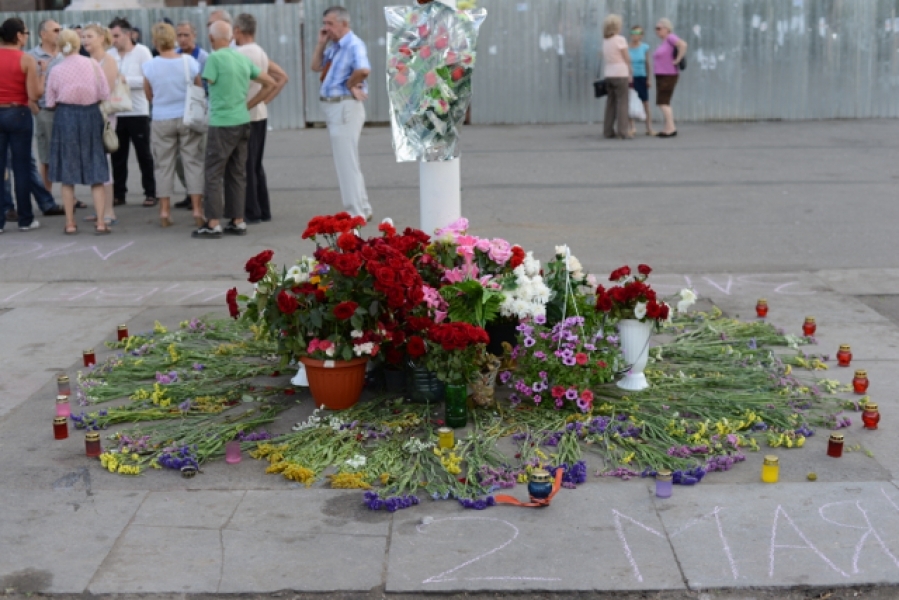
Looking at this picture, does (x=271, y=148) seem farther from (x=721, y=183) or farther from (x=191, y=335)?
(x=191, y=335)

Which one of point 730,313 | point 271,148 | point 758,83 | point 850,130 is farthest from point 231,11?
point 730,313

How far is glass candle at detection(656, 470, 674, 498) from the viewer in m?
4.59

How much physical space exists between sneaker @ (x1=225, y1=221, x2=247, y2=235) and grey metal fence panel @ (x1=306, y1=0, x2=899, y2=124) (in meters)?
9.84

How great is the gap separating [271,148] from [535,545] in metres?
13.9

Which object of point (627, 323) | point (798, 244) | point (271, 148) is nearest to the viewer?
point (627, 323)

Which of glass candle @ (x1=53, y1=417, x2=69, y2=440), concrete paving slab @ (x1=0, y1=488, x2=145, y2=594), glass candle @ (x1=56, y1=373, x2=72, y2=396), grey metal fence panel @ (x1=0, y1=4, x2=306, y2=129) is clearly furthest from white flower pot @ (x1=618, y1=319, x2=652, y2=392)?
grey metal fence panel @ (x1=0, y1=4, x2=306, y2=129)

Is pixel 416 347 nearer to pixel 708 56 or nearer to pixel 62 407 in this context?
pixel 62 407

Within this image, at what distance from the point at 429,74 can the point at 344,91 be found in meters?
4.02

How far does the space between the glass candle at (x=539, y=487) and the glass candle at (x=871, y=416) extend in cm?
171

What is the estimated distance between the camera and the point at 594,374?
5469 millimetres

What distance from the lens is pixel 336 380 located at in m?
5.52

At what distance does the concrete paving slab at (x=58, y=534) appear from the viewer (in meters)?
4.02

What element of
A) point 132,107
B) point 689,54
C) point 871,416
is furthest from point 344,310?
point 689,54

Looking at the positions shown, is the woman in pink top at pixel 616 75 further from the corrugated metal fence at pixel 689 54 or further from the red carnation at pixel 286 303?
the red carnation at pixel 286 303
